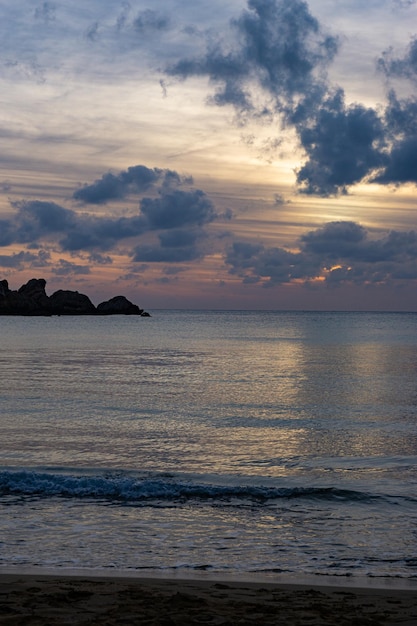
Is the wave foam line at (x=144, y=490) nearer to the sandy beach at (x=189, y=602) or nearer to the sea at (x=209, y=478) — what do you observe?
the sea at (x=209, y=478)

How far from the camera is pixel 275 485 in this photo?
2022cm

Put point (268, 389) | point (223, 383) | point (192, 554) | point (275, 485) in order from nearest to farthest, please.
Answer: point (192, 554) → point (275, 485) → point (268, 389) → point (223, 383)

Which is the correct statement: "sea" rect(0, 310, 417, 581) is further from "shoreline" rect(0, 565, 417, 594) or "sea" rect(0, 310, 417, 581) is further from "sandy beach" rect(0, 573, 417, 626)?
"sandy beach" rect(0, 573, 417, 626)

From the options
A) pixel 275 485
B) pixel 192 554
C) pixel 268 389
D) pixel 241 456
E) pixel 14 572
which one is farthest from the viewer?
pixel 268 389

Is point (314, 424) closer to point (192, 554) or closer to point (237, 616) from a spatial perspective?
point (192, 554)

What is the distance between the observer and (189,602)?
10.4 meters

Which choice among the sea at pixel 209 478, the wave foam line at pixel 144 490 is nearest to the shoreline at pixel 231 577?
the sea at pixel 209 478

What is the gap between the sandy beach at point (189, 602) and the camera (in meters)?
9.59

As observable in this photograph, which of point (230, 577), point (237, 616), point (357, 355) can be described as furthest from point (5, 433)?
point (357, 355)

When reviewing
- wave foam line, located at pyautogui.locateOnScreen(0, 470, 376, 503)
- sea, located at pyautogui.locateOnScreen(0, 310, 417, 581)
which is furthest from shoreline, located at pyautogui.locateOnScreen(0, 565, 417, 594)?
wave foam line, located at pyautogui.locateOnScreen(0, 470, 376, 503)

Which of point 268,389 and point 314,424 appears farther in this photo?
point 268,389

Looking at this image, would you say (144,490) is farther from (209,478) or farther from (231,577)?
(231,577)

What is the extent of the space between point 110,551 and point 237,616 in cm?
476

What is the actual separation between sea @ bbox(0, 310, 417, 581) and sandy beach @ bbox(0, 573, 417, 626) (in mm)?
1053
